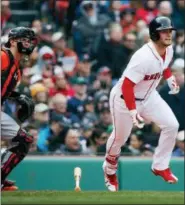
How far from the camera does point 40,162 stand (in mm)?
14586

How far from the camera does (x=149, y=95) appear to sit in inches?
473

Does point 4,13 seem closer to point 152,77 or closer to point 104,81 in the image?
point 104,81

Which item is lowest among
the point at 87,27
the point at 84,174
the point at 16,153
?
the point at 84,174

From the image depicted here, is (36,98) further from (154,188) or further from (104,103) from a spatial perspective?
(154,188)

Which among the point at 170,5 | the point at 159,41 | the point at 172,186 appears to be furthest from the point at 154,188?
the point at 170,5

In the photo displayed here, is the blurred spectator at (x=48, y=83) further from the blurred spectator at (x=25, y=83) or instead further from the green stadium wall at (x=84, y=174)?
the green stadium wall at (x=84, y=174)

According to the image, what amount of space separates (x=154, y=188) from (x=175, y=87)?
2.78 m

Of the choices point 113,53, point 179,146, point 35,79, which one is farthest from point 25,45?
point 113,53

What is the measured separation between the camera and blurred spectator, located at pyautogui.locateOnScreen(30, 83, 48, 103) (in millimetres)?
15539

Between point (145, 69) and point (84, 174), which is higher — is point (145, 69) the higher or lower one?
the higher one

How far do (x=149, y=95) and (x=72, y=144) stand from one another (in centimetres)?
301

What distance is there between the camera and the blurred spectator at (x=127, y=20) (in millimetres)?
18562

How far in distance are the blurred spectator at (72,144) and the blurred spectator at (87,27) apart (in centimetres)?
350

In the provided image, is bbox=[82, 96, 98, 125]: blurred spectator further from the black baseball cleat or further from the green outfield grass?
the green outfield grass
